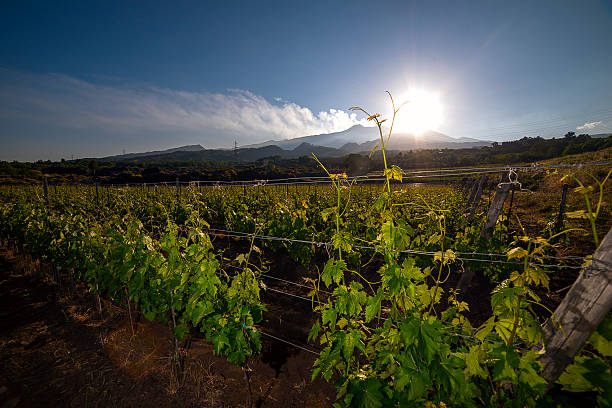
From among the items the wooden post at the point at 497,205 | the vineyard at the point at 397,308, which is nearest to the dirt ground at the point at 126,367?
the vineyard at the point at 397,308

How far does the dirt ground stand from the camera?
2.84 metres

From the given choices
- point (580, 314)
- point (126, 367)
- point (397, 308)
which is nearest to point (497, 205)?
point (580, 314)

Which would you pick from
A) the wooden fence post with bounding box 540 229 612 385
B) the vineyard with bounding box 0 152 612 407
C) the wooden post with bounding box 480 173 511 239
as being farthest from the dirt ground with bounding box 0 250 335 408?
the wooden post with bounding box 480 173 511 239

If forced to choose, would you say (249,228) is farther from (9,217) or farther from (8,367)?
(9,217)

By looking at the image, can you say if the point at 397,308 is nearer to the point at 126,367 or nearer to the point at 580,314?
the point at 580,314

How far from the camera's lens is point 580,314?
5.10 ft

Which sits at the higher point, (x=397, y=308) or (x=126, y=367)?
(x=397, y=308)

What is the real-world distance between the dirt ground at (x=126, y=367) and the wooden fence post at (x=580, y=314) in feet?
7.45

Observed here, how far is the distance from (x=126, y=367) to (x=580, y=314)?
497cm

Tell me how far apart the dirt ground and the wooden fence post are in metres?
2.27

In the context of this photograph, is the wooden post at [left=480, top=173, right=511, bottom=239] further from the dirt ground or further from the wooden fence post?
the dirt ground

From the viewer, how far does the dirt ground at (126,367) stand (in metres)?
2.84

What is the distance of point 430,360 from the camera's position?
142 cm

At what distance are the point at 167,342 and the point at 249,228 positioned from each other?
3.95 meters
